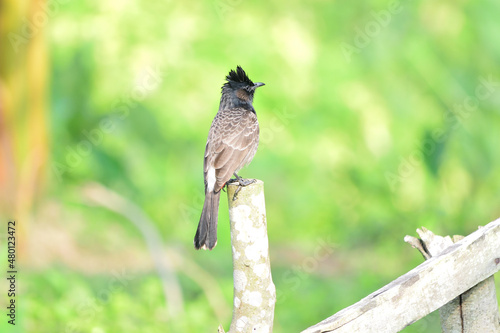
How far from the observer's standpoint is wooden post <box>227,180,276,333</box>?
2.46 metres

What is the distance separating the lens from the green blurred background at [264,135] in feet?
19.7

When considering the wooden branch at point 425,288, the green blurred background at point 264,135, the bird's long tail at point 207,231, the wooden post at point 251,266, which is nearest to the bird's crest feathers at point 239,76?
the bird's long tail at point 207,231

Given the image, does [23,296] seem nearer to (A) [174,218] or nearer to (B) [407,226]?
(A) [174,218]

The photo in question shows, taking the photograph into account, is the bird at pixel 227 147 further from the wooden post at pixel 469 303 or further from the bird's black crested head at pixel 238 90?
the wooden post at pixel 469 303

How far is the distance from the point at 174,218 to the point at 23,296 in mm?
2789

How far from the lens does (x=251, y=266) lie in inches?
97.1

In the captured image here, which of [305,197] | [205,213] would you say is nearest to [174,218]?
[305,197]

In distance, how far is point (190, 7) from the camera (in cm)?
755

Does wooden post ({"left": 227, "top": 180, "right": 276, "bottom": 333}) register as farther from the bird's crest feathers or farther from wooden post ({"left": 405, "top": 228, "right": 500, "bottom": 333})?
the bird's crest feathers

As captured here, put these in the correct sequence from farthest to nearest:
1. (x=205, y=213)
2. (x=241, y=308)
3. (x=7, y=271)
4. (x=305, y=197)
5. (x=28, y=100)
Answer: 1. (x=305, y=197)
2. (x=28, y=100)
3. (x=7, y=271)
4. (x=205, y=213)
5. (x=241, y=308)

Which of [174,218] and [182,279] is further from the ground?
[174,218]
